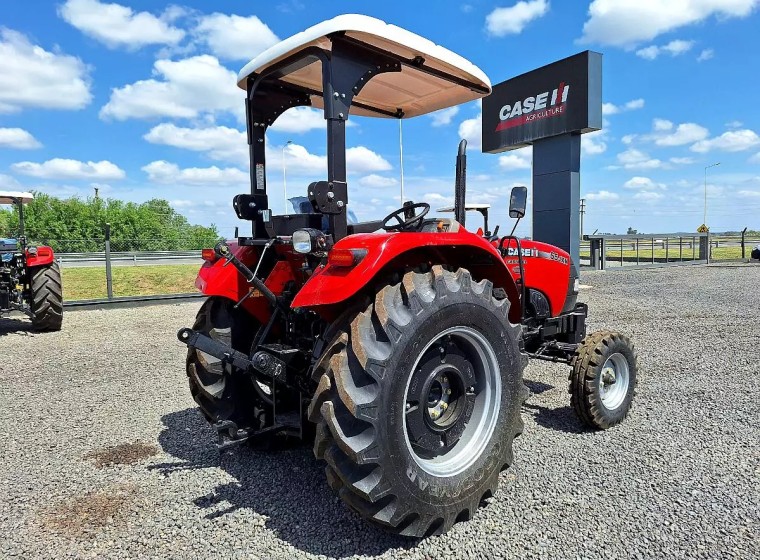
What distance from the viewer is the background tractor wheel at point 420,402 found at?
2248 millimetres

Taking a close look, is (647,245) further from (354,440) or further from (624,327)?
(354,440)

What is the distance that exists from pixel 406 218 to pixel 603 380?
6.57 ft

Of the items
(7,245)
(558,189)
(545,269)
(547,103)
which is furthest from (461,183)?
(547,103)

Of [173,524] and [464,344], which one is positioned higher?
[464,344]

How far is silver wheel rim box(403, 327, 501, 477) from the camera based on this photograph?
8.73 feet

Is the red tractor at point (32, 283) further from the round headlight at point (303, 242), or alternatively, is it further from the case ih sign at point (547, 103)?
the case ih sign at point (547, 103)

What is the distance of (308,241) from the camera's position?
252 centimetres

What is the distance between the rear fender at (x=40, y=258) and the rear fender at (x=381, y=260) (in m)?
7.70

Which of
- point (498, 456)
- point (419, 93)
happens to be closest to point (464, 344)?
point (498, 456)

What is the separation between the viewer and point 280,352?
2820mm

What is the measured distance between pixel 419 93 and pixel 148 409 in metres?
3.45

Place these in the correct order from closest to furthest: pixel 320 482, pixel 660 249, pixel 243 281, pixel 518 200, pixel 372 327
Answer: pixel 372 327 → pixel 320 482 → pixel 243 281 → pixel 518 200 → pixel 660 249

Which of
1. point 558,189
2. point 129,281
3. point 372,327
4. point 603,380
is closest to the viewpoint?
point 372,327

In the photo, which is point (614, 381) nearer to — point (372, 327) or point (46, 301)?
point (372, 327)
